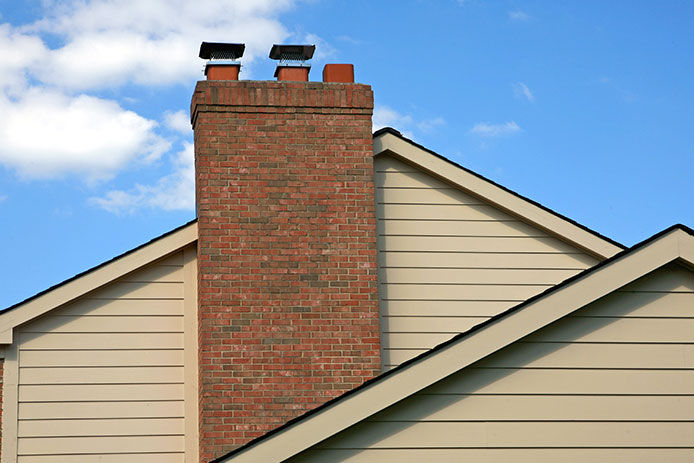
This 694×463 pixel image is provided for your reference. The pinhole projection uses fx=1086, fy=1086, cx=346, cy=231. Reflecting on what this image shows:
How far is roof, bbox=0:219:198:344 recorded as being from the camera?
1120 cm

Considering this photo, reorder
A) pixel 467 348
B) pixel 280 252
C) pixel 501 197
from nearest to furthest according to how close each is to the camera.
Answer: pixel 467 348 < pixel 280 252 < pixel 501 197

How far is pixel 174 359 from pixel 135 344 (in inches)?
17.5

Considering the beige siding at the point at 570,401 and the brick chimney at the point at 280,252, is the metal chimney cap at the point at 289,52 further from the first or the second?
the beige siding at the point at 570,401

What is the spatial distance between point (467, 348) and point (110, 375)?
5026 millimetres

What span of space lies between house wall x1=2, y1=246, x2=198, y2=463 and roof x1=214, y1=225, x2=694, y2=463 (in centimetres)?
411

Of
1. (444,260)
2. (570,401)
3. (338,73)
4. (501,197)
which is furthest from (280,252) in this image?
(570,401)

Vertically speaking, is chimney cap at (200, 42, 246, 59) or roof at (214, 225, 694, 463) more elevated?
chimney cap at (200, 42, 246, 59)

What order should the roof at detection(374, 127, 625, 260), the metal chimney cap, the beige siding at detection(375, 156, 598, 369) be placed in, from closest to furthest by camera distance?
the beige siding at detection(375, 156, 598, 369) < the metal chimney cap < the roof at detection(374, 127, 625, 260)

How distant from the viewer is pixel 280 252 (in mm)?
11008

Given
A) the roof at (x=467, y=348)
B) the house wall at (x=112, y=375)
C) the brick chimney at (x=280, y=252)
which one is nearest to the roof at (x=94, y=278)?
the house wall at (x=112, y=375)

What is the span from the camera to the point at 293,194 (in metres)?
11.2

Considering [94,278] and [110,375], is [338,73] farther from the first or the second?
[110,375]

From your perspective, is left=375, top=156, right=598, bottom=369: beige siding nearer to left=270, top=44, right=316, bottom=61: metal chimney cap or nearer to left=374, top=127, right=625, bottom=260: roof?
left=374, top=127, right=625, bottom=260: roof

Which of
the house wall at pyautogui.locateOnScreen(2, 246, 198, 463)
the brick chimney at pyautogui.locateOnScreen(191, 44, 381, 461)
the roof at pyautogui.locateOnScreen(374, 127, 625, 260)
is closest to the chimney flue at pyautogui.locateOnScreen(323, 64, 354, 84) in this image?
the brick chimney at pyautogui.locateOnScreen(191, 44, 381, 461)
